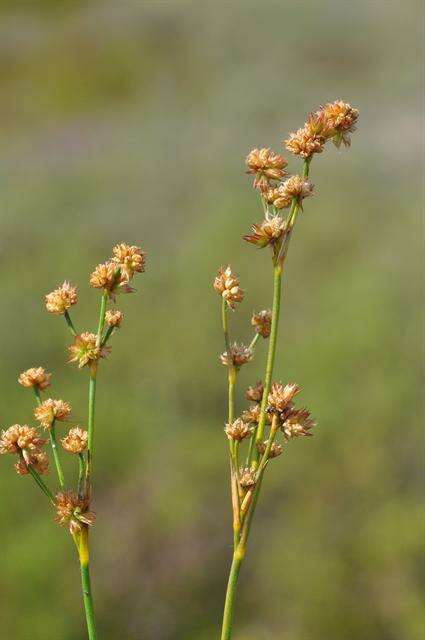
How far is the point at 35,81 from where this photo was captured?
39.0 feet

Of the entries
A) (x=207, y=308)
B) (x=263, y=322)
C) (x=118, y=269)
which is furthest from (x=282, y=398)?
(x=207, y=308)

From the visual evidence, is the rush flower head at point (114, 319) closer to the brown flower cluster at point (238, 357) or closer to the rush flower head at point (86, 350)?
the rush flower head at point (86, 350)

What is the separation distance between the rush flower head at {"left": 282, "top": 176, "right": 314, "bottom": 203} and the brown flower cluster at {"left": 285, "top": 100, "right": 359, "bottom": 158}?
0.03 m

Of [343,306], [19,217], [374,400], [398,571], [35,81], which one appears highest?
[35,81]

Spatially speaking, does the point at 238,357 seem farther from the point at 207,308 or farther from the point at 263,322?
the point at 207,308

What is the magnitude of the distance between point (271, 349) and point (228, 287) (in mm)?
130

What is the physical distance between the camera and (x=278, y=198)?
90 centimetres

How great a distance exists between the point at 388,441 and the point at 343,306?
5.51 ft

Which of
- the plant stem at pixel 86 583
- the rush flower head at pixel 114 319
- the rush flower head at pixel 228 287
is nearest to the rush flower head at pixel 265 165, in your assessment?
the rush flower head at pixel 228 287

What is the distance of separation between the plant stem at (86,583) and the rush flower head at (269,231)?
1.13 ft

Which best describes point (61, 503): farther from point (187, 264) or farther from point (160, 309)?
point (187, 264)

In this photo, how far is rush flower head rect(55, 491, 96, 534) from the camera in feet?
2.75

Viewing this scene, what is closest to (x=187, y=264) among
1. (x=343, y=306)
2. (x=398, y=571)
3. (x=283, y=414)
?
(x=343, y=306)

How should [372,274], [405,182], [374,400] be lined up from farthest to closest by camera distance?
[405,182]
[372,274]
[374,400]
